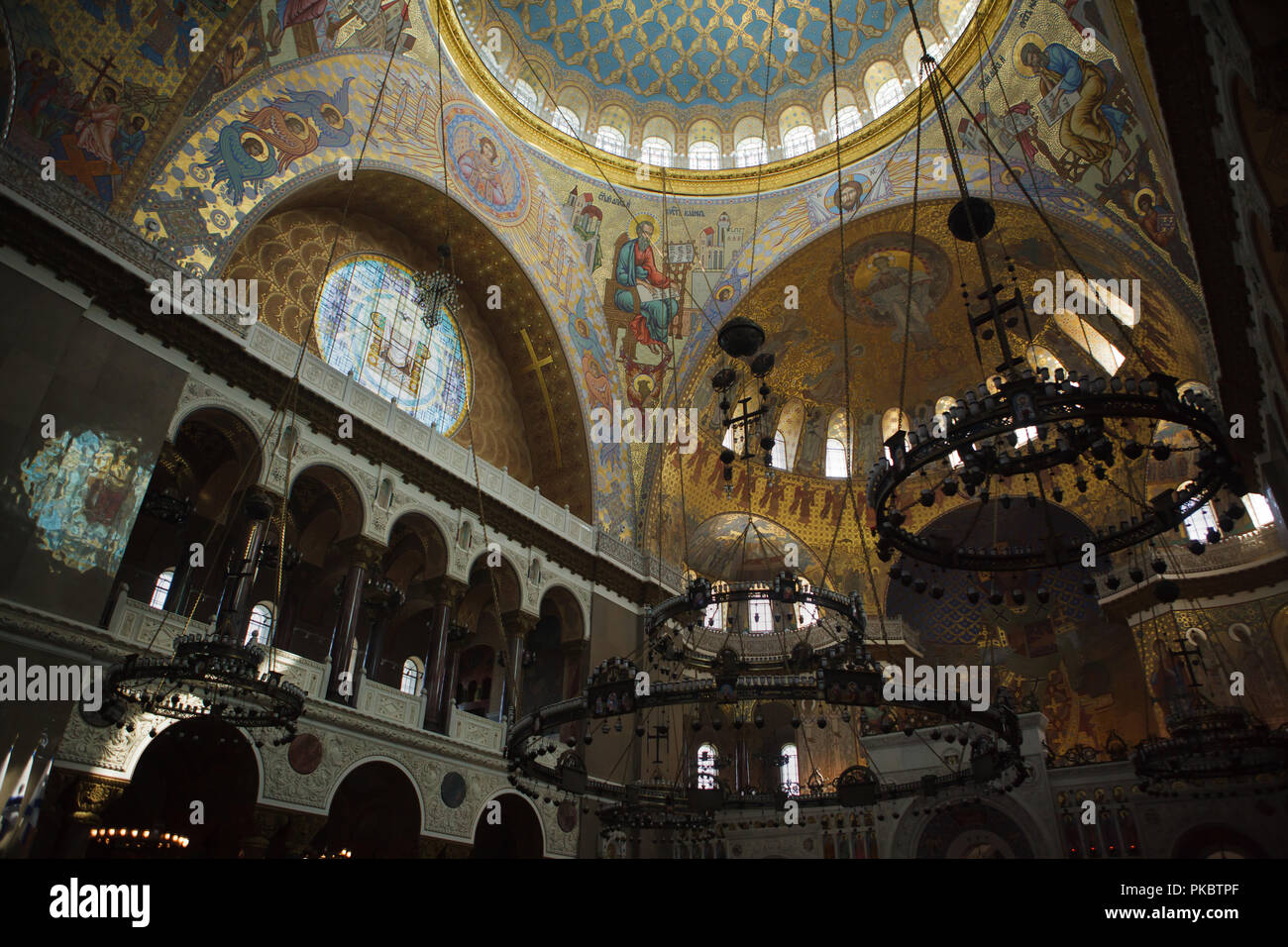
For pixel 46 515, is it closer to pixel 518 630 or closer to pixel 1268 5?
pixel 518 630

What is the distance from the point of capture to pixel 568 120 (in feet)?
55.8

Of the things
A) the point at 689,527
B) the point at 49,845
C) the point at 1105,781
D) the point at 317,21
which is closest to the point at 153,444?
the point at 49,845

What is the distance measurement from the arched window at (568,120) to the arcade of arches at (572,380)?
0.84 ft

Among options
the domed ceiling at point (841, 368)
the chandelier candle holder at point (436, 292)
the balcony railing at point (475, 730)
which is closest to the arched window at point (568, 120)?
the chandelier candle holder at point (436, 292)

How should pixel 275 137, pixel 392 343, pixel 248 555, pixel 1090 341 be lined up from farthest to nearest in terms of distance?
pixel 1090 341, pixel 392 343, pixel 275 137, pixel 248 555

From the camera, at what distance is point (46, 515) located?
8.70 m

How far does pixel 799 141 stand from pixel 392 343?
404 inches

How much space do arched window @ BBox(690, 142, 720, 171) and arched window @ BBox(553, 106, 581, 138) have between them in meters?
2.75

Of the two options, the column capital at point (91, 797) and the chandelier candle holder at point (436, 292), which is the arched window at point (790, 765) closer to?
the chandelier candle holder at point (436, 292)

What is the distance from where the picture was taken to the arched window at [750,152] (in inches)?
722

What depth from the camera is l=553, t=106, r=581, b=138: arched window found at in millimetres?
17234

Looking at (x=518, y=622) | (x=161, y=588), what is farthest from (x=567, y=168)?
(x=161, y=588)

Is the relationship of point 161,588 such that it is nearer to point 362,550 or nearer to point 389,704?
point 362,550

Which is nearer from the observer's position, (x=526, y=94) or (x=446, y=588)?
(x=446, y=588)
